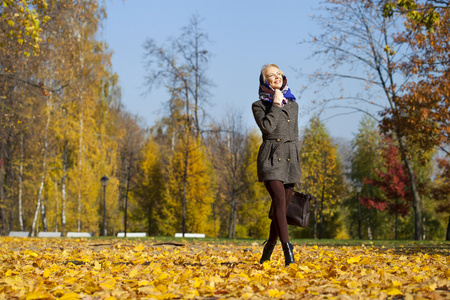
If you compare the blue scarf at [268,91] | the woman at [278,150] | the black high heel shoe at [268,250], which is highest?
the blue scarf at [268,91]

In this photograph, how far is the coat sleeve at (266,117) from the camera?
5039 mm

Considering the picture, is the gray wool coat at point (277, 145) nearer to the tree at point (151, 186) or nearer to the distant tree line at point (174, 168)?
the distant tree line at point (174, 168)

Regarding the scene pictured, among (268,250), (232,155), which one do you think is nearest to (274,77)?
(268,250)

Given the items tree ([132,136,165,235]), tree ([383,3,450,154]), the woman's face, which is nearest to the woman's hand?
the woman's face

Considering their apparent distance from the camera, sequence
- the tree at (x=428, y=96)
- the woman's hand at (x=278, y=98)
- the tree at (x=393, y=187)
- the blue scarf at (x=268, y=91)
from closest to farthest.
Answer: the woman's hand at (x=278, y=98)
the blue scarf at (x=268, y=91)
the tree at (x=428, y=96)
the tree at (x=393, y=187)

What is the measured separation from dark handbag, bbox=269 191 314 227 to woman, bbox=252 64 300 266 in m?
0.08

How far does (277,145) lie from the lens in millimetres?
5086

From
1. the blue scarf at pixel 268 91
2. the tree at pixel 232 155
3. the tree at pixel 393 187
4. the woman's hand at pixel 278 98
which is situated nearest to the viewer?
the woman's hand at pixel 278 98

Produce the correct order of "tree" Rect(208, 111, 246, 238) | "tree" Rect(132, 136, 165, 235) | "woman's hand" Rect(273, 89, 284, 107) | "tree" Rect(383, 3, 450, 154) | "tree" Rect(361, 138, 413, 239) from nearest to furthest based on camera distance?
"woman's hand" Rect(273, 89, 284, 107) → "tree" Rect(383, 3, 450, 154) → "tree" Rect(208, 111, 246, 238) → "tree" Rect(361, 138, 413, 239) → "tree" Rect(132, 136, 165, 235)

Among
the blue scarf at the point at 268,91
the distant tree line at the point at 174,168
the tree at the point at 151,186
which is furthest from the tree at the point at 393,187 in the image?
the blue scarf at the point at 268,91

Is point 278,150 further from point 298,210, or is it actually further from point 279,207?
point 298,210

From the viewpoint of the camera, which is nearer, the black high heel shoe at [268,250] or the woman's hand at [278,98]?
the woman's hand at [278,98]

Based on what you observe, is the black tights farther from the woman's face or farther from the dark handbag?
the woman's face

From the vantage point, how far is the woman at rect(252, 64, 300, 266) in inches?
197
